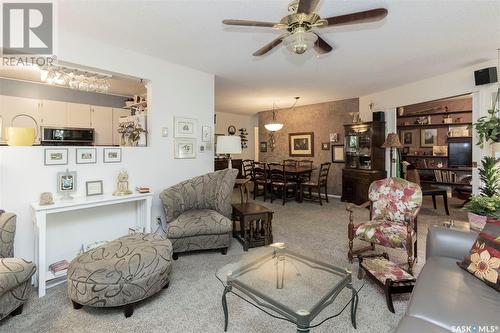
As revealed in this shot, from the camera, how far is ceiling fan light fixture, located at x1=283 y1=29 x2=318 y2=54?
1.89 m

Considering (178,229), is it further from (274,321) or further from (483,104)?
(483,104)

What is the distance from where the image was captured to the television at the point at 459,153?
20.1 ft

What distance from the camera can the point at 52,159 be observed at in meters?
2.59

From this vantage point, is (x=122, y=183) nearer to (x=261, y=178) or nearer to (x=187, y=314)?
(x=187, y=314)

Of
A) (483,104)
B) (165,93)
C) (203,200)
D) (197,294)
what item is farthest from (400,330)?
(483,104)

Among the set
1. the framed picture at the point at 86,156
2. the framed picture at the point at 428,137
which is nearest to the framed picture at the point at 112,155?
the framed picture at the point at 86,156

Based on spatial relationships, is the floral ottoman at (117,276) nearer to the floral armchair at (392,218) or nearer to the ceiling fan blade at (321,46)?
the floral armchair at (392,218)

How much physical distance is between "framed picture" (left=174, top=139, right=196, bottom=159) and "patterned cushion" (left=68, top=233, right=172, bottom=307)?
→ 180cm

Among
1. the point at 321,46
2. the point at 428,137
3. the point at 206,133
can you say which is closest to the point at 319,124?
the point at 428,137

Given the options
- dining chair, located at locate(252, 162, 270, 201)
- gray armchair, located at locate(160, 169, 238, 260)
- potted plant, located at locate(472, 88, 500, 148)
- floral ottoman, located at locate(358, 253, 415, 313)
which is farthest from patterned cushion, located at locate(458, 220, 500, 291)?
dining chair, located at locate(252, 162, 270, 201)

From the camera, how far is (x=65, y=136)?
4.56m

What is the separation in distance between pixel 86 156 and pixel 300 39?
2567mm

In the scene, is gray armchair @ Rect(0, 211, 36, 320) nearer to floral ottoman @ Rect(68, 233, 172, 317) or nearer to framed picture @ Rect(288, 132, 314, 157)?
floral ottoman @ Rect(68, 233, 172, 317)

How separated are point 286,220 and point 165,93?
290 centimetres
